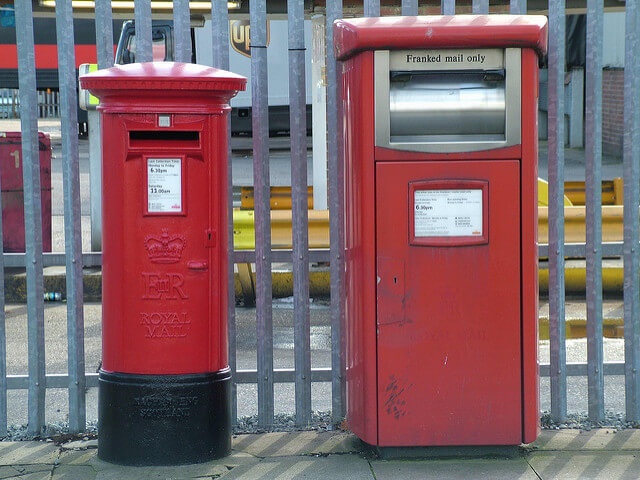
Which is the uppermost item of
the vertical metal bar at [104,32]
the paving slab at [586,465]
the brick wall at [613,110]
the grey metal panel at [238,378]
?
the brick wall at [613,110]

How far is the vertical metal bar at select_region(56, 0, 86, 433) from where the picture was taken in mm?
4238

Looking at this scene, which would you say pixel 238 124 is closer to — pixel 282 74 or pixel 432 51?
pixel 282 74

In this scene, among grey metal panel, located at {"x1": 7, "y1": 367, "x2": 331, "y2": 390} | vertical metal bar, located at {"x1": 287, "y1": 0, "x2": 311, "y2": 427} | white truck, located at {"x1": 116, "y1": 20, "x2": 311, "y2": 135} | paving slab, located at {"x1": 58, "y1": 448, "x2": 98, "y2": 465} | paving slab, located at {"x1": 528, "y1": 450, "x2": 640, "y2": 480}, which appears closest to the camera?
paving slab, located at {"x1": 528, "y1": 450, "x2": 640, "y2": 480}

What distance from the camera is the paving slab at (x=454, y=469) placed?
3863mm

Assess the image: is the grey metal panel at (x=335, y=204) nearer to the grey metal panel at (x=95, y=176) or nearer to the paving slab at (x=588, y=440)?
the paving slab at (x=588, y=440)

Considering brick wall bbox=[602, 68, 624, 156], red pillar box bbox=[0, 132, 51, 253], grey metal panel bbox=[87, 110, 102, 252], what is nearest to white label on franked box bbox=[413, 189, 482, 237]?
grey metal panel bbox=[87, 110, 102, 252]

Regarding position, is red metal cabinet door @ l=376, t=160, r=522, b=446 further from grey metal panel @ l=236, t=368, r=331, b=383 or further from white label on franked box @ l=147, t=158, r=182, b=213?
white label on franked box @ l=147, t=158, r=182, b=213

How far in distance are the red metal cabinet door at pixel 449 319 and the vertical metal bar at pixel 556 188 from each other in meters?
0.55

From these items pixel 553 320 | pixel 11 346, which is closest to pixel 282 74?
pixel 11 346

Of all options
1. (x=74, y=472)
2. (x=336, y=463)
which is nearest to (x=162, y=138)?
(x=74, y=472)

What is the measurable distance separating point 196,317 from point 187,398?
13.5 inches

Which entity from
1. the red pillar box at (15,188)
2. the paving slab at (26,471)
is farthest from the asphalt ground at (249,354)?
the red pillar box at (15,188)

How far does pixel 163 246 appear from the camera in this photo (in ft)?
12.6

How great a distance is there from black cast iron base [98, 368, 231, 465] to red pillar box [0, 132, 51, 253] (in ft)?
15.8
